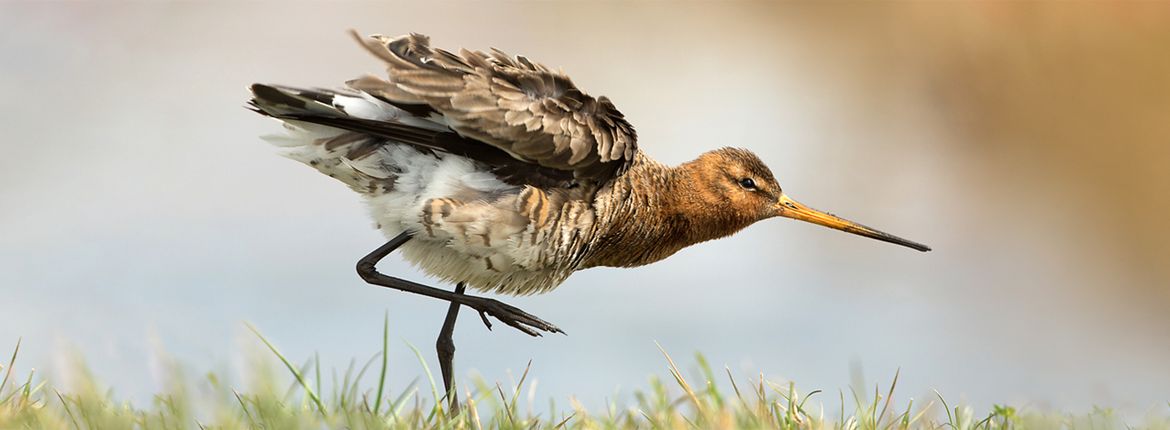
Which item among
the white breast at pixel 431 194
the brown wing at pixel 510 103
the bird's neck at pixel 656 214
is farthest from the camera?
the bird's neck at pixel 656 214

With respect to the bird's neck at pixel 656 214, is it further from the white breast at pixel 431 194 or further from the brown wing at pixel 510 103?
the white breast at pixel 431 194

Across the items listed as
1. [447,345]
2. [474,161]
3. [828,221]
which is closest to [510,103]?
[474,161]

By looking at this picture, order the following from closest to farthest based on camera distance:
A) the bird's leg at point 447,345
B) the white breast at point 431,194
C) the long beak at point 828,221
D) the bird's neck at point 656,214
A: the white breast at point 431,194, the bird's neck at point 656,214, the bird's leg at point 447,345, the long beak at point 828,221

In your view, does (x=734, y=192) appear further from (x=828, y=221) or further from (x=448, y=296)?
(x=448, y=296)

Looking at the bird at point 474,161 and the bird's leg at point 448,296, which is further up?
the bird at point 474,161

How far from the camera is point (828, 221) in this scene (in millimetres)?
6449

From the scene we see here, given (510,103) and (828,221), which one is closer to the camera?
(510,103)

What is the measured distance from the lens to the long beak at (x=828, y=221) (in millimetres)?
6324

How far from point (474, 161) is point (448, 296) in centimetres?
78

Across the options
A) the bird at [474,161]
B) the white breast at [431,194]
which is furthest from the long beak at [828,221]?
the white breast at [431,194]

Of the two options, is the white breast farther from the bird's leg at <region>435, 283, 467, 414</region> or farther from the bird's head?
the bird's head

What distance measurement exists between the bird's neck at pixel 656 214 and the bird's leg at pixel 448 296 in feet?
1.82

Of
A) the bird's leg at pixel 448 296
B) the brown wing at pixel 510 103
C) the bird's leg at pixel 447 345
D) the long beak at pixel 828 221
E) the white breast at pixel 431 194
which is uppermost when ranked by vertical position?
the brown wing at pixel 510 103

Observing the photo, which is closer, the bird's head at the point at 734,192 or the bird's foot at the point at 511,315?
the bird's foot at the point at 511,315
